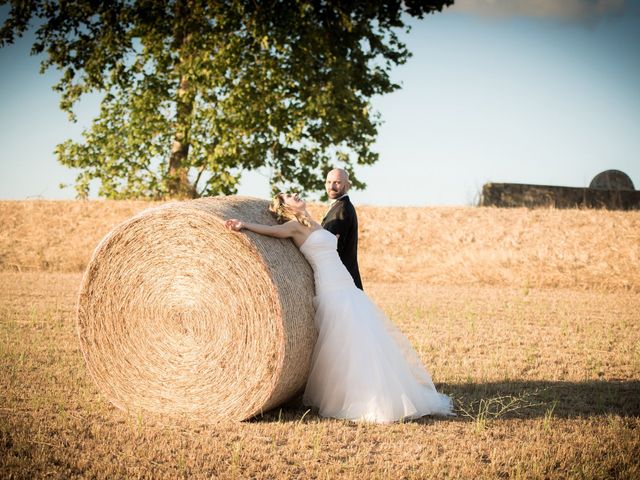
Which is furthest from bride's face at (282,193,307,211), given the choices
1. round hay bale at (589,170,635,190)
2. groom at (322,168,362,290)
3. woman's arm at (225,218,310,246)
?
round hay bale at (589,170,635,190)

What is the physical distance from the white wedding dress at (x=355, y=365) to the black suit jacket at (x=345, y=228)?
555 mm

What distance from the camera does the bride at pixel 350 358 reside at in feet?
17.9

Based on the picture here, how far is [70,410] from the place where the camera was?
5.43 metres

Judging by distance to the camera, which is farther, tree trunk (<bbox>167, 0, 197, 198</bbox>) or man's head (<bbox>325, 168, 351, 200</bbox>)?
tree trunk (<bbox>167, 0, 197, 198</bbox>)

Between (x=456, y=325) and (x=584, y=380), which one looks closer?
(x=584, y=380)

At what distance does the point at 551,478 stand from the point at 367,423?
62.5 inches

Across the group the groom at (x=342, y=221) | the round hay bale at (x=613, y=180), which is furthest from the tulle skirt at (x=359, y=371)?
the round hay bale at (x=613, y=180)

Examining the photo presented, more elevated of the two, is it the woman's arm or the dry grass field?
the woman's arm

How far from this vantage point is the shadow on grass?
221 inches

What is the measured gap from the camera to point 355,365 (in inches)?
217

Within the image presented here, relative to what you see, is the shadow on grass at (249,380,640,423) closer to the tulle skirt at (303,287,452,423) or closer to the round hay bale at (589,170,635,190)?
the tulle skirt at (303,287,452,423)

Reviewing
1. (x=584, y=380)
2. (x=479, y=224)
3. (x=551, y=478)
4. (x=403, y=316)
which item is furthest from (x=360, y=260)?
(x=551, y=478)

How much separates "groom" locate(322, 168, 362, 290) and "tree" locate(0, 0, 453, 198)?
11625 millimetres

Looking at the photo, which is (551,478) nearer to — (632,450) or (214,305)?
(632,450)
